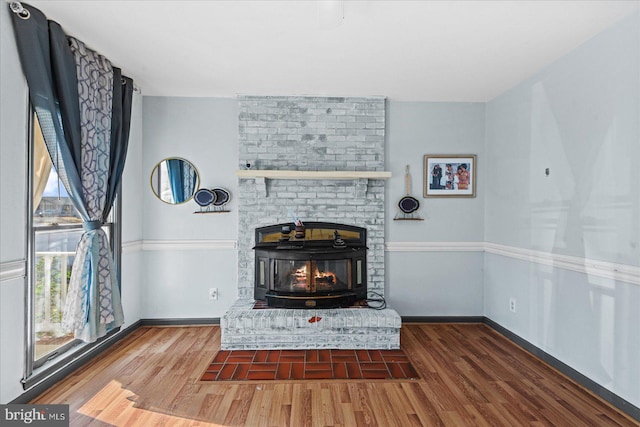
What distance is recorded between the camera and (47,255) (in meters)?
2.37

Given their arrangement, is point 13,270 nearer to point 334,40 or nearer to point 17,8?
point 17,8

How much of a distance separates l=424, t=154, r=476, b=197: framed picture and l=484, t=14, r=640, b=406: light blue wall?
1.11 ft

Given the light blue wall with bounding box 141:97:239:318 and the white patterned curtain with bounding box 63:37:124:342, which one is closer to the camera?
the white patterned curtain with bounding box 63:37:124:342

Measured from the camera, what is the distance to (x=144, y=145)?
11.8ft

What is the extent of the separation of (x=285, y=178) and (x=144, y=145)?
152 cm

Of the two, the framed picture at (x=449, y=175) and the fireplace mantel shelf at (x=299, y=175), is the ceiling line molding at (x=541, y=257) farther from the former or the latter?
the fireplace mantel shelf at (x=299, y=175)

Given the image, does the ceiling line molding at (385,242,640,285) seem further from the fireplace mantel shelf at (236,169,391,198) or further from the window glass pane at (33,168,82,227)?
the window glass pane at (33,168,82,227)

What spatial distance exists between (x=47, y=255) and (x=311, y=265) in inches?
78.4

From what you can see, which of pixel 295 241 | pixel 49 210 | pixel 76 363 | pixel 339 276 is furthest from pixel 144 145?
pixel 339 276

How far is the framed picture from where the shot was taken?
146 inches

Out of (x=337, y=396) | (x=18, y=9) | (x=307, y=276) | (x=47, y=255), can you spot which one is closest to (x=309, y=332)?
(x=307, y=276)

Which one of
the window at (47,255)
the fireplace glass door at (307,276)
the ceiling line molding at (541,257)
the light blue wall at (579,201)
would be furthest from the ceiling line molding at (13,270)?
the light blue wall at (579,201)

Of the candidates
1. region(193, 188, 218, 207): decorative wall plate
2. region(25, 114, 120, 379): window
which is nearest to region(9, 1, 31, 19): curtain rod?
region(25, 114, 120, 379): window

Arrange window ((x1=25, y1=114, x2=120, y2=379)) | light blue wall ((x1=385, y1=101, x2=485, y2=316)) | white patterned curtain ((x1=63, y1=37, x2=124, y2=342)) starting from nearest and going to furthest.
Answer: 1. window ((x1=25, y1=114, x2=120, y2=379))
2. white patterned curtain ((x1=63, y1=37, x2=124, y2=342))
3. light blue wall ((x1=385, y1=101, x2=485, y2=316))
